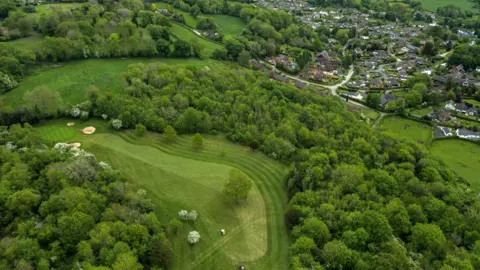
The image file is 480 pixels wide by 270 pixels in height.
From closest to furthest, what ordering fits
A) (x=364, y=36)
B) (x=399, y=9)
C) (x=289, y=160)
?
(x=289, y=160) → (x=364, y=36) → (x=399, y=9)

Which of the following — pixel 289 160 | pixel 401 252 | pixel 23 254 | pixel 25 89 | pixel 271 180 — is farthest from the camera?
pixel 25 89

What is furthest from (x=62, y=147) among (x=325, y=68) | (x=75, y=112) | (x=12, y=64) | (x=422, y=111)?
(x=422, y=111)

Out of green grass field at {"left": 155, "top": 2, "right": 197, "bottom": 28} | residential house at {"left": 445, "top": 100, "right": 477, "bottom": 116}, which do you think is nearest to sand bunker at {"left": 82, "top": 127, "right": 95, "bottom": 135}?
green grass field at {"left": 155, "top": 2, "right": 197, "bottom": 28}

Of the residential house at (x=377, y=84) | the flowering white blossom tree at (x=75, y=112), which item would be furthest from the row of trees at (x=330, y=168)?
the residential house at (x=377, y=84)

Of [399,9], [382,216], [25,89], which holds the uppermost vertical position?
[399,9]

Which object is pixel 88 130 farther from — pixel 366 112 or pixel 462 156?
pixel 462 156

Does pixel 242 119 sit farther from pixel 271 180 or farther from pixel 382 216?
pixel 382 216

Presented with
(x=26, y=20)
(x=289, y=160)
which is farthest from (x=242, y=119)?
(x=26, y=20)

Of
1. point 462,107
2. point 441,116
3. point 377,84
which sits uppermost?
point 462,107
